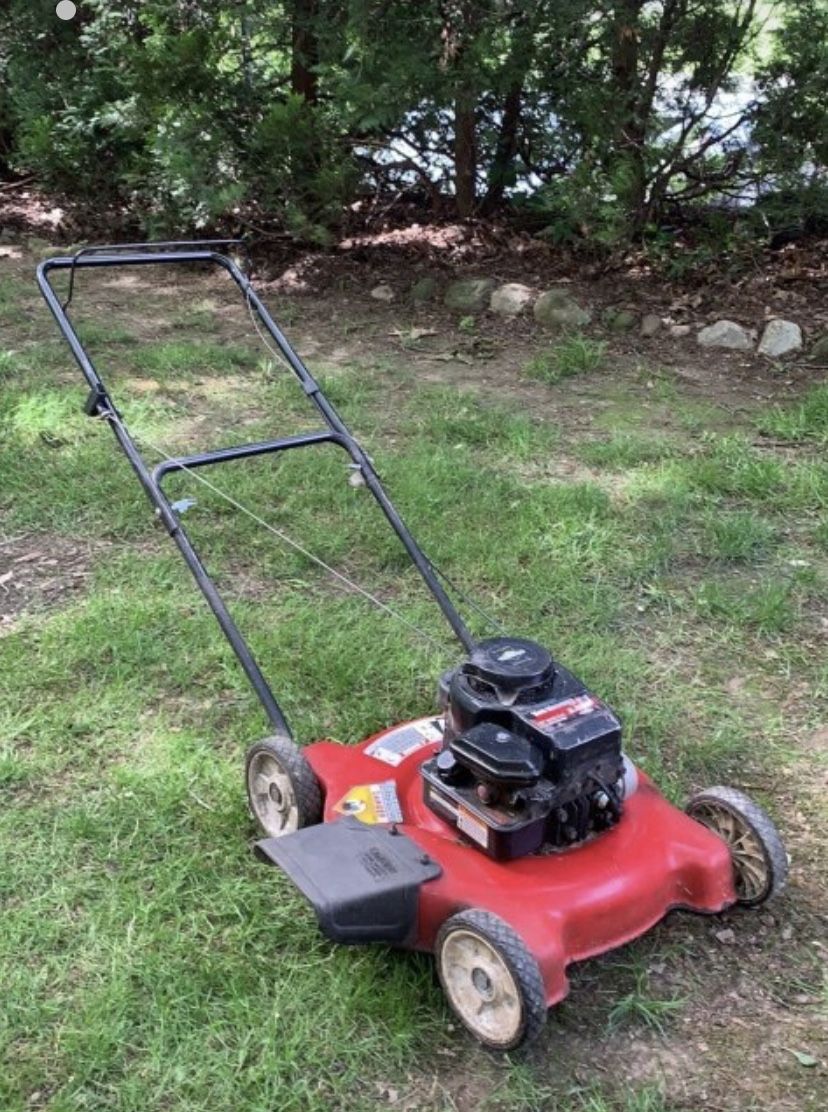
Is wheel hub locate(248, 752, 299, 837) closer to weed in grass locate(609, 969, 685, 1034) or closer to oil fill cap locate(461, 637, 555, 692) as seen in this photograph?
oil fill cap locate(461, 637, 555, 692)

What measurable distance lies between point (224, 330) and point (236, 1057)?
13.8 ft

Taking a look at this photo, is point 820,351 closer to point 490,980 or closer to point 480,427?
point 480,427

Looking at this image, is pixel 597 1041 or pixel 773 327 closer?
pixel 597 1041

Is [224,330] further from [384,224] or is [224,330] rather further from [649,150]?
[649,150]

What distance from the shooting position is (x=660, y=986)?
7.11 feet

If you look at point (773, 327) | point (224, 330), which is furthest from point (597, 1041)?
point (224, 330)

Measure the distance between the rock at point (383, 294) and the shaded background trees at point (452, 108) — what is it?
43cm

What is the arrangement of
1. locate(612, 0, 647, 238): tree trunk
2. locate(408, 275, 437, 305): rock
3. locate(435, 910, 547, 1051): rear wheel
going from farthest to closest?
1. locate(408, 275, 437, 305): rock
2. locate(612, 0, 647, 238): tree trunk
3. locate(435, 910, 547, 1051): rear wheel

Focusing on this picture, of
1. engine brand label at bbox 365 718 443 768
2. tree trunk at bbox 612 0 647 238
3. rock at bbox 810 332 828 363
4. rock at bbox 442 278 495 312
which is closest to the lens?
engine brand label at bbox 365 718 443 768

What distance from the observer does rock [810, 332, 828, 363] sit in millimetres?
5059

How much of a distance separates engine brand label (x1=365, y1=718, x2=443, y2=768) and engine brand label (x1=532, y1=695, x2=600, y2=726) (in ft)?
1.44

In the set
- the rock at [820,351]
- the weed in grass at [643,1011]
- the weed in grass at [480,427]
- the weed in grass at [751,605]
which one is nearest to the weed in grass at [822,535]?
Result: the weed in grass at [751,605]

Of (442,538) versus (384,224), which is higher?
(384,224)

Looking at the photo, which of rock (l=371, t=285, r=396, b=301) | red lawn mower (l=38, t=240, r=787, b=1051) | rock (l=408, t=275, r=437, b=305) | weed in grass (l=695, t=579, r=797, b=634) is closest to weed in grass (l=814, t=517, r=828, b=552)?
weed in grass (l=695, t=579, r=797, b=634)
